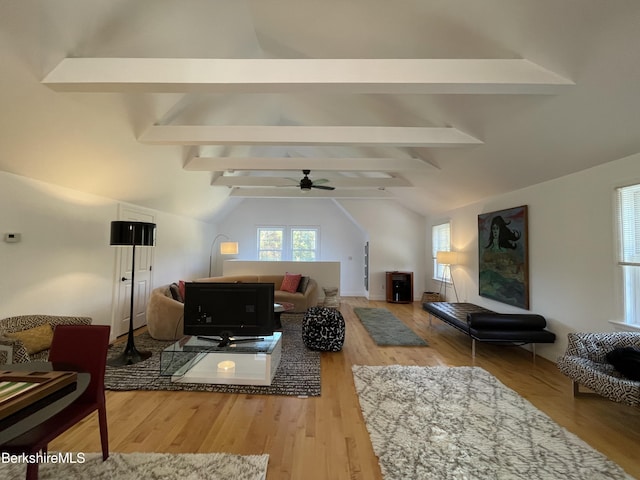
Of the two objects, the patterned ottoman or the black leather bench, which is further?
the patterned ottoman

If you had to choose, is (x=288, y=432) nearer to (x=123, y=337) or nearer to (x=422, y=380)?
(x=422, y=380)

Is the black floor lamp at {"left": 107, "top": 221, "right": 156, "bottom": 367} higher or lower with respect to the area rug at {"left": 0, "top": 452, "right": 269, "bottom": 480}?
higher

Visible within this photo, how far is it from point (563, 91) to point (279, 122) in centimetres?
438

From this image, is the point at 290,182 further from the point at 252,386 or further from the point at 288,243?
the point at 252,386

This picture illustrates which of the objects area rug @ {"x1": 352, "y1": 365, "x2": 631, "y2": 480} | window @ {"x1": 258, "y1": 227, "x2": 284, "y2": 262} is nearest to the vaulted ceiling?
area rug @ {"x1": 352, "y1": 365, "x2": 631, "y2": 480}

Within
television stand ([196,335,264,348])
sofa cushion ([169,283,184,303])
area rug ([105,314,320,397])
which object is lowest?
area rug ([105,314,320,397])

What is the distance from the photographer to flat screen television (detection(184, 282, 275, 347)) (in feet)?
9.66

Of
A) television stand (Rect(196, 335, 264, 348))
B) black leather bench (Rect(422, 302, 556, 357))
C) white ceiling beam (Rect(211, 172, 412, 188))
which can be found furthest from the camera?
white ceiling beam (Rect(211, 172, 412, 188))

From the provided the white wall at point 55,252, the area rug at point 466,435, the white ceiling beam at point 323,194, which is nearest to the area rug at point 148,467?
the area rug at point 466,435

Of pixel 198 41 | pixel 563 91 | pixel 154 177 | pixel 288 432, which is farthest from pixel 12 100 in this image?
Result: pixel 563 91

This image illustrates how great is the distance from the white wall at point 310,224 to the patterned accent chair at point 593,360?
584cm

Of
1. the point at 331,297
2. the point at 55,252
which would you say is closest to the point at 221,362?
the point at 55,252

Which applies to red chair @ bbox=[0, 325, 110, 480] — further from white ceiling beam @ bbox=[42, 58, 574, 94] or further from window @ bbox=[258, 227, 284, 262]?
window @ bbox=[258, 227, 284, 262]

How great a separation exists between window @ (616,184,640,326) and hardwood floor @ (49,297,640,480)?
91 cm
